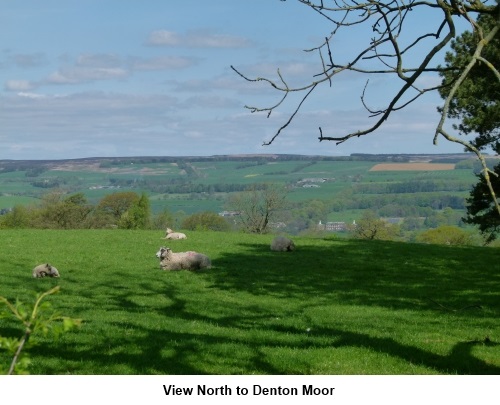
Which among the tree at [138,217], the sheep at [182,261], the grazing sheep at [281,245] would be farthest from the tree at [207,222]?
the sheep at [182,261]

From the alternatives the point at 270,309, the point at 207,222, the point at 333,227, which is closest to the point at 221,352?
the point at 270,309

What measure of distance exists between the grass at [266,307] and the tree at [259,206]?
2486 cm

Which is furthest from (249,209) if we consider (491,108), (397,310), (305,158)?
(305,158)

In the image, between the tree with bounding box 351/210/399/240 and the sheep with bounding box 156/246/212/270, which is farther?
the tree with bounding box 351/210/399/240

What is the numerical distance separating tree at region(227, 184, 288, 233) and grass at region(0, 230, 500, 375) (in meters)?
24.9

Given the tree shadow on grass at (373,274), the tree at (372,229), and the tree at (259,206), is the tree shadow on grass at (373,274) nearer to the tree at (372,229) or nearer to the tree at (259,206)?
the tree at (259,206)

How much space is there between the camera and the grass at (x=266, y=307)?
34.8 feet

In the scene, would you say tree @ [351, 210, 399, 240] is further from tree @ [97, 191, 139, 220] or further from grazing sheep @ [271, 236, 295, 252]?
grazing sheep @ [271, 236, 295, 252]

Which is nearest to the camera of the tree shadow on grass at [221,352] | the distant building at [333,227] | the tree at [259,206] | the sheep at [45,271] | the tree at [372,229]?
the tree shadow on grass at [221,352]

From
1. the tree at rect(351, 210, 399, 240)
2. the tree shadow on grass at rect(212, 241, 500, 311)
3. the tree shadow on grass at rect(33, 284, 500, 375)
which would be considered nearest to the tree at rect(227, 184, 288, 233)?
the tree at rect(351, 210, 399, 240)

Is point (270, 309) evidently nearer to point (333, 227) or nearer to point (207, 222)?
point (207, 222)

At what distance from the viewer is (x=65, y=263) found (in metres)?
28.2

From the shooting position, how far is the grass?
34.8ft

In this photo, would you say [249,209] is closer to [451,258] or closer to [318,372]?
[451,258]
